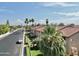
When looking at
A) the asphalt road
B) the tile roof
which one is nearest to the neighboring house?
the tile roof

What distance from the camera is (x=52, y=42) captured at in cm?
485

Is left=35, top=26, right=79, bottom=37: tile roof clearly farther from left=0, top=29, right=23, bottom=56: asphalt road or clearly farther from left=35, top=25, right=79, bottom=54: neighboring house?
left=0, top=29, right=23, bottom=56: asphalt road

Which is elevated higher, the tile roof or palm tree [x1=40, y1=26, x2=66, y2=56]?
the tile roof

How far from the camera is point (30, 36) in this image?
4895 mm

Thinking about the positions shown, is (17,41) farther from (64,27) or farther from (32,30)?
(64,27)

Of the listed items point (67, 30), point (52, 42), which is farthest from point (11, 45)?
point (67, 30)

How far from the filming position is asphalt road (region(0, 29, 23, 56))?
484cm

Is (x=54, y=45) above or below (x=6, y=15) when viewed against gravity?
below

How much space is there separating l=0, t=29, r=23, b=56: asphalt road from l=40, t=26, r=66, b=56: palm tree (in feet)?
1.12

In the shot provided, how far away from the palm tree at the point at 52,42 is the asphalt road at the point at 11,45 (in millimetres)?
343

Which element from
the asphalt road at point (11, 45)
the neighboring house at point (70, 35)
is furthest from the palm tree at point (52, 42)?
the asphalt road at point (11, 45)

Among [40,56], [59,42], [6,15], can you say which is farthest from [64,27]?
[6,15]

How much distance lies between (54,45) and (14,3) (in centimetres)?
84

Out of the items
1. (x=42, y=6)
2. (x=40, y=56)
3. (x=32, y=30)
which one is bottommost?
(x=40, y=56)
